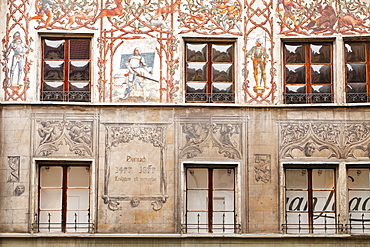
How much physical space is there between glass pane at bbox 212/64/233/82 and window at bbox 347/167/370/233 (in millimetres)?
3150

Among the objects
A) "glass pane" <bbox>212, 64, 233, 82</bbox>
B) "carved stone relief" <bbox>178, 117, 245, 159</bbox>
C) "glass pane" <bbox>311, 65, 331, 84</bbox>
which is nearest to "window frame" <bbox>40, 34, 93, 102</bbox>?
"carved stone relief" <bbox>178, 117, 245, 159</bbox>

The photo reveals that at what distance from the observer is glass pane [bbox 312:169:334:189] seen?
1410 cm

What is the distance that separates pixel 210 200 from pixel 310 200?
6.76 feet

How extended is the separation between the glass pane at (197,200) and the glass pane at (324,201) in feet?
7.34

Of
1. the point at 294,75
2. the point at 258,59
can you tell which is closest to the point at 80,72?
the point at 258,59

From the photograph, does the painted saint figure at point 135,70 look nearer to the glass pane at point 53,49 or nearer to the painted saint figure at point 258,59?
the glass pane at point 53,49

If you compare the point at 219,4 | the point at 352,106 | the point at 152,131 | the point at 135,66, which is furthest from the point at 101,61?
the point at 352,106

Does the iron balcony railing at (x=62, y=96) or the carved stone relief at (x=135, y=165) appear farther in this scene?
the iron balcony railing at (x=62, y=96)

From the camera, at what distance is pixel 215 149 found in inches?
551

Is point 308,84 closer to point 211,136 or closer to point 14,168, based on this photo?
point 211,136

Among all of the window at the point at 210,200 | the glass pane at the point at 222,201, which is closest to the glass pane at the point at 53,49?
the window at the point at 210,200

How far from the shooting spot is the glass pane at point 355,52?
14430 millimetres

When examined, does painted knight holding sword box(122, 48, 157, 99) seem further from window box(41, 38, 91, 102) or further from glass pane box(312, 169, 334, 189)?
glass pane box(312, 169, 334, 189)

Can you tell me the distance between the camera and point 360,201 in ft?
46.2
